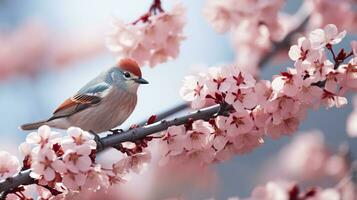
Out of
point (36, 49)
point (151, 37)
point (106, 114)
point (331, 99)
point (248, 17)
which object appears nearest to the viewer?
point (331, 99)

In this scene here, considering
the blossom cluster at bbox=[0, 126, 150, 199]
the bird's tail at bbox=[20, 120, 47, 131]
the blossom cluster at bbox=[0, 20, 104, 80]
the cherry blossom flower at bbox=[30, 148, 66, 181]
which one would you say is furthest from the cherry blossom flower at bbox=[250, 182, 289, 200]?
the blossom cluster at bbox=[0, 20, 104, 80]

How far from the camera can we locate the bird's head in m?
3.12

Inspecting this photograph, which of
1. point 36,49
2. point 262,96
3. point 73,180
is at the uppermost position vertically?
point 36,49

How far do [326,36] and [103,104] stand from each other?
118 cm

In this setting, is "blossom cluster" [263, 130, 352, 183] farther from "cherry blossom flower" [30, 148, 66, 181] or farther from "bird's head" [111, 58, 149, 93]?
"cherry blossom flower" [30, 148, 66, 181]

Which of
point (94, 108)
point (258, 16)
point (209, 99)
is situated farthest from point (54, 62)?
point (209, 99)

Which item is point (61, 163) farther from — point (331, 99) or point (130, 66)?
point (130, 66)

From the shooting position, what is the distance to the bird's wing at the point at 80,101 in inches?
119

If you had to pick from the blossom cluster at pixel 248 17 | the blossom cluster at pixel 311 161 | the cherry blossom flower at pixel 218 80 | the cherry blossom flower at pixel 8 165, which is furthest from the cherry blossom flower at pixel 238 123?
the blossom cluster at pixel 311 161

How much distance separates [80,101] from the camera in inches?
119

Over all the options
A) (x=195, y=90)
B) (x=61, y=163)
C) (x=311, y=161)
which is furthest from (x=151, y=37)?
(x=311, y=161)

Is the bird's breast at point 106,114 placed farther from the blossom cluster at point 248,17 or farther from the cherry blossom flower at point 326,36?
the cherry blossom flower at point 326,36

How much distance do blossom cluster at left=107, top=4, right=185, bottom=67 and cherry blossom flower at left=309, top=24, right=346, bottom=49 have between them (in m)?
0.97

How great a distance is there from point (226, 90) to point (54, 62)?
468 centimetres
